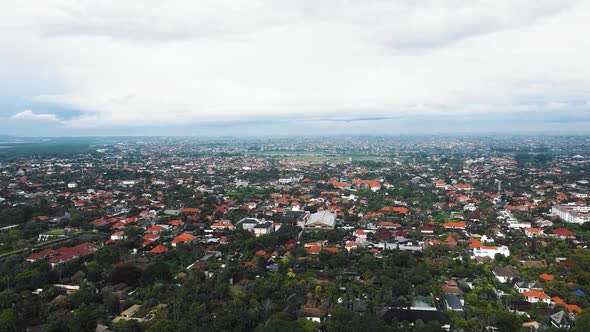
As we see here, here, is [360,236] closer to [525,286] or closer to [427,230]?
[427,230]

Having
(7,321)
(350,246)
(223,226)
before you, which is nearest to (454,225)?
(350,246)

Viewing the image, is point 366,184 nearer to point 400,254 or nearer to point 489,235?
point 489,235

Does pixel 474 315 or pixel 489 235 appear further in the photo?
pixel 489 235

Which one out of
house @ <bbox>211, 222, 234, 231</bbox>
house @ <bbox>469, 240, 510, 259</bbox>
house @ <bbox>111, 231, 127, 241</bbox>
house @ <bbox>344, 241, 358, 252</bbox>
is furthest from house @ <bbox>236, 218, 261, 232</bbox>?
house @ <bbox>469, 240, 510, 259</bbox>

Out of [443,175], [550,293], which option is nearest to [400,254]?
[550,293]

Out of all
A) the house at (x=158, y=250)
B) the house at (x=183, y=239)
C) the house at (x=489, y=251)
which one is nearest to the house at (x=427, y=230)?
the house at (x=489, y=251)
